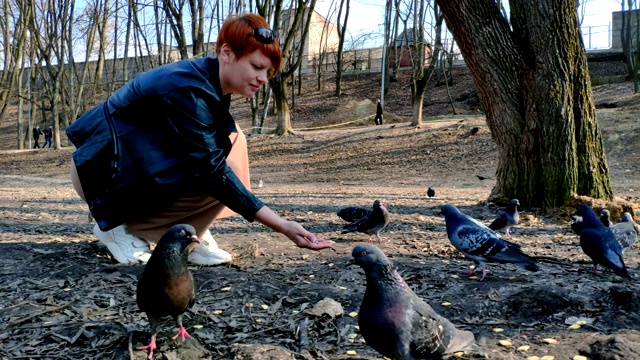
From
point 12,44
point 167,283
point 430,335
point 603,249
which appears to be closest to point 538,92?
point 603,249

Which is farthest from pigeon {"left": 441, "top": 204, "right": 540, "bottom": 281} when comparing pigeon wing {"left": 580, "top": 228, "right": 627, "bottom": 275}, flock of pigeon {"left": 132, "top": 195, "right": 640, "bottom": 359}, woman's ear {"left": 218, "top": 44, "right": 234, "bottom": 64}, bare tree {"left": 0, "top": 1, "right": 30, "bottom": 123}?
bare tree {"left": 0, "top": 1, "right": 30, "bottom": 123}

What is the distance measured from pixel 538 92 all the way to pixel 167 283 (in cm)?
573

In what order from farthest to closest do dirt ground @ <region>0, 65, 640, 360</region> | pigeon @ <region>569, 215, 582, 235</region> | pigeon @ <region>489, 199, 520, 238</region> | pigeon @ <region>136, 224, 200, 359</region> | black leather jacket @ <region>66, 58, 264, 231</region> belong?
pigeon @ <region>489, 199, 520, 238</region> < pigeon @ <region>569, 215, 582, 235</region> < black leather jacket @ <region>66, 58, 264, 231</region> < dirt ground @ <region>0, 65, 640, 360</region> < pigeon @ <region>136, 224, 200, 359</region>

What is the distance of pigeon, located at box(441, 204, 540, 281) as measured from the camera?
421cm

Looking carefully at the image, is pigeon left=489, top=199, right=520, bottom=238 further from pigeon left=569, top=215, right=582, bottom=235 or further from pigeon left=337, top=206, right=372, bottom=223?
pigeon left=337, top=206, right=372, bottom=223

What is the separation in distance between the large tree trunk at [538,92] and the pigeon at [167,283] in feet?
18.1

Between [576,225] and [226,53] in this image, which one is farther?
[576,225]

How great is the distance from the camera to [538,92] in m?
6.96

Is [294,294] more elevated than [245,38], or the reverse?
[245,38]

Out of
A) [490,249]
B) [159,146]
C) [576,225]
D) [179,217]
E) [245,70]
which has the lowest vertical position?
[576,225]

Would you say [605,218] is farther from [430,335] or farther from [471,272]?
[430,335]

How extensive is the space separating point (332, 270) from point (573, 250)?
105 inches

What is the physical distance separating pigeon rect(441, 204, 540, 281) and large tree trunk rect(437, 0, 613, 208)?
8.84ft

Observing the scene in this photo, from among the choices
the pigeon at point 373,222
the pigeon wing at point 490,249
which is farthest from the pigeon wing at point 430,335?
the pigeon at point 373,222
